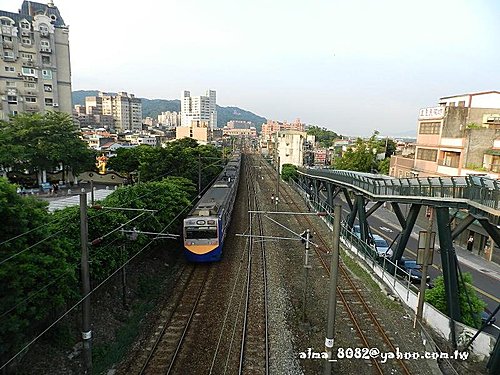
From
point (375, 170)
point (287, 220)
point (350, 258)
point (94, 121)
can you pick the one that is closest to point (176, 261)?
point (350, 258)

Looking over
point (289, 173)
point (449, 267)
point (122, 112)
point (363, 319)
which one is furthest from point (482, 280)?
point (122, 112)

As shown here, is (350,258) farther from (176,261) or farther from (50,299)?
(50,299)

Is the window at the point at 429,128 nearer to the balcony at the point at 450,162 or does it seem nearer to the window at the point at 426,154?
the window at the point at 426,154

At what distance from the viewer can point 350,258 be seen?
71.0 feet

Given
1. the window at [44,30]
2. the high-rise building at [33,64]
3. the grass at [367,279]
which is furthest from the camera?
the window at [44,30]

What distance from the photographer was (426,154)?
35344 mm

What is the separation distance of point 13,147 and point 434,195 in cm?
3557

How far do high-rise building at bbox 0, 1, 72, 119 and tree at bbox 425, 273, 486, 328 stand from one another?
190 ft

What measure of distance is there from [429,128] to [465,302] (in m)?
25.3

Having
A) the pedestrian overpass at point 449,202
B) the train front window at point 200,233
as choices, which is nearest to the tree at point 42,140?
the train front window at point 200,233

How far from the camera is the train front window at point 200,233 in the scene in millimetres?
18328

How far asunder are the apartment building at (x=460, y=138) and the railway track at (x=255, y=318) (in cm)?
1883

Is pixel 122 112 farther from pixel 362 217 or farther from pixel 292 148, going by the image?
pixel 362 217

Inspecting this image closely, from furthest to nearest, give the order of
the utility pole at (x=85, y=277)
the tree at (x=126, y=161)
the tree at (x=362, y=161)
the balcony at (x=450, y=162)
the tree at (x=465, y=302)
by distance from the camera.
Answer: the tree at (x=362, y=161)
the tree at (x=126, y=161)
the balcony at (x=450, y=162)
the tree at (x=465, y=302)
the utility pole at (x=85, y=277)
